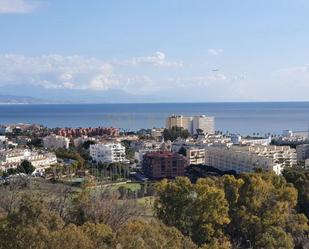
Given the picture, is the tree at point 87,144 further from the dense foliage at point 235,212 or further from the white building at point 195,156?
the dense foliage at point 235,212

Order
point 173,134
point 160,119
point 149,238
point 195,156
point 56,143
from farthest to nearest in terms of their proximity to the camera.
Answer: point 160,119, point 173,134, point 56,143, point 195,156, point 149,238

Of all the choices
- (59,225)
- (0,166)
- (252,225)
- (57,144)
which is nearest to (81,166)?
(0,166)

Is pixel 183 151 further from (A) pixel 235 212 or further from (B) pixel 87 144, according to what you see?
(A) pixel 235 212

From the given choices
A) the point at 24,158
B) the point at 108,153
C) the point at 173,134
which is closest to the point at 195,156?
the point at 108,153

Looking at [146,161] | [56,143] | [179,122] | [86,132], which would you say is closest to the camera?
[146,161]

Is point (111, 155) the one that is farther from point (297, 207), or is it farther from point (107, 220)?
point (107, 220)

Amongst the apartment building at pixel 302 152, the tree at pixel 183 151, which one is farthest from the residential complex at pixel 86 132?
the apartment building at pixel 302 152
